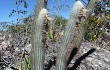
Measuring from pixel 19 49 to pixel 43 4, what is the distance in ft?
9.68

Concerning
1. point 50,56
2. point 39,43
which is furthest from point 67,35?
point 50,56

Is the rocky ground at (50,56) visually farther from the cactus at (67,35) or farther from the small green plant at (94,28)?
the small green plant at (94,28)

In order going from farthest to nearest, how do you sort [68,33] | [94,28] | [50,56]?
[94,28], [50,56], [68,33]

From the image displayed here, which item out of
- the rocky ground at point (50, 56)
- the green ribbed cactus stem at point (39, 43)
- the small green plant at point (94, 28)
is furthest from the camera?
the small green plant at point (94, 28)

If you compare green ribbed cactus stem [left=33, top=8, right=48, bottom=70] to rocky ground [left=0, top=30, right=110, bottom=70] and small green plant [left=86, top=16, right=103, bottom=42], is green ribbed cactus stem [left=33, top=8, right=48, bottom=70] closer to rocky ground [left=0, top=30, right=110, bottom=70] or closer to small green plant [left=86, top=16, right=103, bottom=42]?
rocky ground [left=0, top=30, right=110, bottom=70]

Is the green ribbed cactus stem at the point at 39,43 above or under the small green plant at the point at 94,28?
under

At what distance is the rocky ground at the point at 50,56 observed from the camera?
233 inches

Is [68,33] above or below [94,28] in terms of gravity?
below

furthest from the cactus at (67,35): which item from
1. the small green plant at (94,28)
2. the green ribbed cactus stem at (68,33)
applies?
the small green plant at (94,28)

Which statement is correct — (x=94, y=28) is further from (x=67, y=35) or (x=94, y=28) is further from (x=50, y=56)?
(x=67, y=35)

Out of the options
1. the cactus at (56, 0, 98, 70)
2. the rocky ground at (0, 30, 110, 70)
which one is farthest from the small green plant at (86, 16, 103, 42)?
the cactus at (56, 0, 98, 70)

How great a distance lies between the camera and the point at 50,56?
20.6ft

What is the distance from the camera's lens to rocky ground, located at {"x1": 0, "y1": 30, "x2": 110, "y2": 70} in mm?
5916

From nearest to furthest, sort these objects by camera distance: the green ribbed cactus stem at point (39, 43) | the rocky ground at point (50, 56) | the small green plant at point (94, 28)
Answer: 1. the green ribbed cactus stem at point (39, 43)
2. the rocky ground at point (50, 56)
3. the small green plant at point (94, 28)
